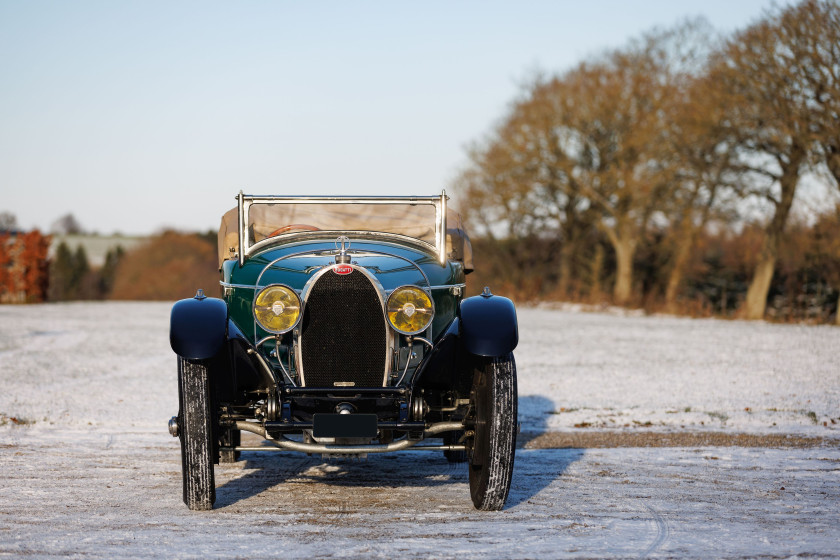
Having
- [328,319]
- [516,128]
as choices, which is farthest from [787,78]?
[328,319]

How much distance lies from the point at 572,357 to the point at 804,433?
277 inches

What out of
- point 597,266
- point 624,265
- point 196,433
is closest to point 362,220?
point 196,433

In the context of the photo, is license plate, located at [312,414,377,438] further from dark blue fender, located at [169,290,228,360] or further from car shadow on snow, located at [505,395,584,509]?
car shadow on snow, located at [505,395,584,509]

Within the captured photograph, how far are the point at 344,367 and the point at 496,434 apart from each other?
0.99m

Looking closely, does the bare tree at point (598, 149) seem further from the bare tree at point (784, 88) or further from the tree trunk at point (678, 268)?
the bare tree at point (784, 88)

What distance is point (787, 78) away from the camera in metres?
23.0

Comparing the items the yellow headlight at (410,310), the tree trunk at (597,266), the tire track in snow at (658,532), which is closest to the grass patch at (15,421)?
the yellow headlight at (410,310)

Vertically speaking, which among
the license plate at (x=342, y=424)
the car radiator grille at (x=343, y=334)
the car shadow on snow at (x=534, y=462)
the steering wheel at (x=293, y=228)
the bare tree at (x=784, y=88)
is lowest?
the car shadow on snow at (x=534, y=462)

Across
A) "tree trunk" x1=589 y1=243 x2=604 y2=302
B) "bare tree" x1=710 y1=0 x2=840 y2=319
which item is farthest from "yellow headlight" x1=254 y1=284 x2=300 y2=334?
"tree trunk" x1=589 y1=243 x2=604 y2=302

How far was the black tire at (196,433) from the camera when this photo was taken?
5273mm

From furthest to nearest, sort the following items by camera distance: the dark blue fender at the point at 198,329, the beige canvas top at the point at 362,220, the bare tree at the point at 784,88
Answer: the bare tree at the point at 784,88 → the beige canvas top at the point at 362,220 → the dark blue fender at the point at 198,329

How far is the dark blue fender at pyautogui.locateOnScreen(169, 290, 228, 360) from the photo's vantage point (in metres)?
5.26

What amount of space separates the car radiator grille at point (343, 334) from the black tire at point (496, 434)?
65 cm

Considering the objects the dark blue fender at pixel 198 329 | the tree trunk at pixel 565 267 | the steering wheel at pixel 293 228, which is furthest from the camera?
the tree trunk at pixel 565 267
